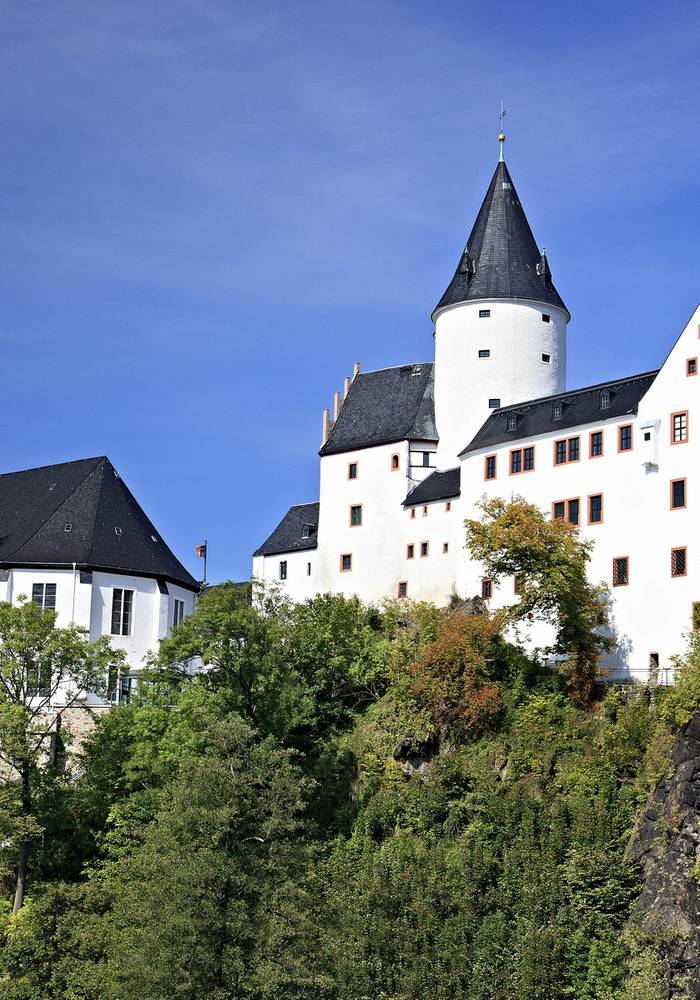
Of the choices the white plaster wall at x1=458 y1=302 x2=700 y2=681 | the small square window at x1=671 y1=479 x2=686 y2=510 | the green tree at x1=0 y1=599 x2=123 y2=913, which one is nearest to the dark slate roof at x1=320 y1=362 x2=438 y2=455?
the white plaster wall at x1=458 y1=302 x2=700 y2=681

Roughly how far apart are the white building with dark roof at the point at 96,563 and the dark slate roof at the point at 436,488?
35.3ft

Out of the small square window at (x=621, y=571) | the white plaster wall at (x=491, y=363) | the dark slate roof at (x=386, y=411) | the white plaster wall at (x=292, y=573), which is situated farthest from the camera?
the white plaster wall at (x=292, y=573)

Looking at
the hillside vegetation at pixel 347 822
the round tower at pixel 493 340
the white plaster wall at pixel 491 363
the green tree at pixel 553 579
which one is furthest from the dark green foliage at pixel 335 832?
the round tower at pixel 493 340

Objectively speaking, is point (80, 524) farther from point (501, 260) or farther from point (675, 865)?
point (675, 865)

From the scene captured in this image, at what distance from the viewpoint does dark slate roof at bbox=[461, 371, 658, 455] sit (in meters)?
57.4

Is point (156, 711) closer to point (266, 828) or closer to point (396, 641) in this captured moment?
point (396, 641)

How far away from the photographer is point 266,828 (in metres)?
43.0

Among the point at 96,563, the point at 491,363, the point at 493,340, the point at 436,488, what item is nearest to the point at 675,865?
the point at 436,488

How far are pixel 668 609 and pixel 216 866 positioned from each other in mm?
19788

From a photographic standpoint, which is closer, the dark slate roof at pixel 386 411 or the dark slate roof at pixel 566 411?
the dark slate roof at pixel 566 411

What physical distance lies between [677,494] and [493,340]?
1764 cm

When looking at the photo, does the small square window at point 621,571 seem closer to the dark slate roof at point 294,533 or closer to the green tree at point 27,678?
the green tree at point 27,678

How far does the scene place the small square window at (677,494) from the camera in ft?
176

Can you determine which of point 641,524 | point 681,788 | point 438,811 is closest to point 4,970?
point 438,811
